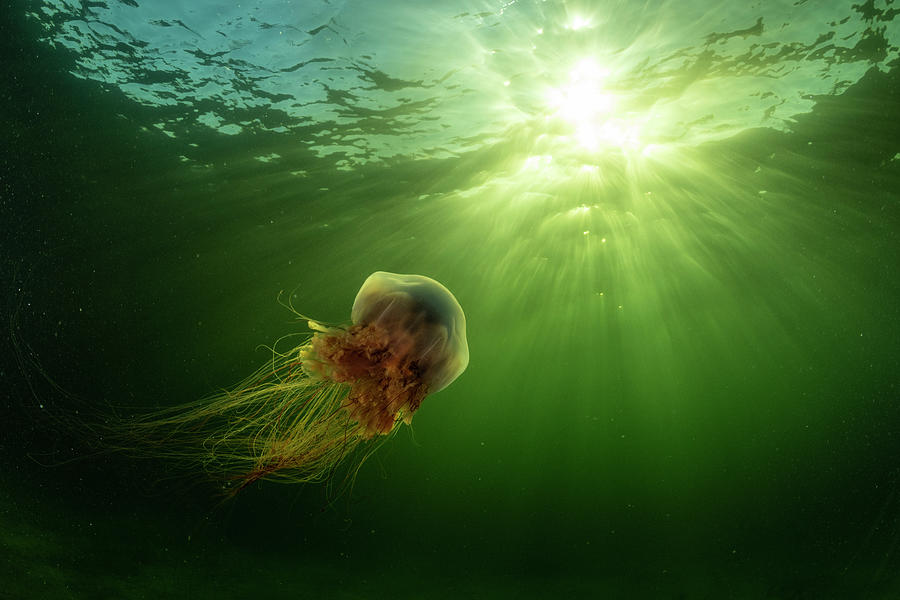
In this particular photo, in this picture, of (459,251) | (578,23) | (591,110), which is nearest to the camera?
(578,23)

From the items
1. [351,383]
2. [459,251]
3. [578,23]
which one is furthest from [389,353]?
[459,251]

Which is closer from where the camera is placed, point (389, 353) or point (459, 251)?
point (389, 353)

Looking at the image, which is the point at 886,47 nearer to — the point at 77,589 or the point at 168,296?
the point at 168,296

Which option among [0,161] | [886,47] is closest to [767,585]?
[886,47]

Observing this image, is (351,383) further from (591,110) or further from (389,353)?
(591,110)

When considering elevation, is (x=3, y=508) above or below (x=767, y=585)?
above

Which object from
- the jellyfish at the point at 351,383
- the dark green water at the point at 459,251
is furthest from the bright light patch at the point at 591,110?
the jellyfish at the point at 351,383
